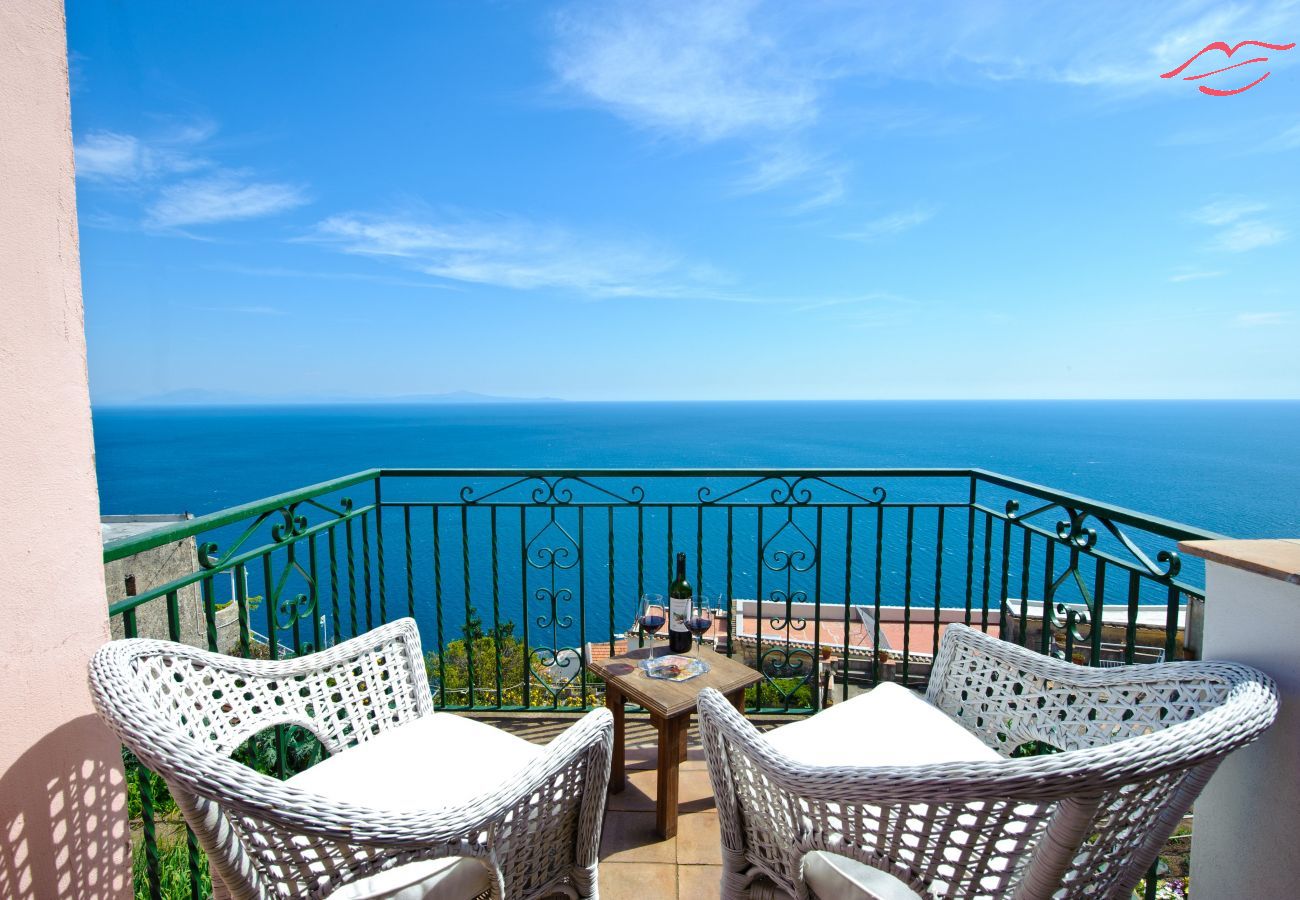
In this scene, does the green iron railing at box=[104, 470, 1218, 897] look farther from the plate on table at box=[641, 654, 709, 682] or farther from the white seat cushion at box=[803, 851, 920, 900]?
the white seat cushion at box=[803, 851, 920, 900]

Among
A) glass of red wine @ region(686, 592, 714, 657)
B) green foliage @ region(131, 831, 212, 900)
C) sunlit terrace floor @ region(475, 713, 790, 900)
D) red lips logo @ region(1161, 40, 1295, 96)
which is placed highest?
red lips logo @ region(1161, 40, 1295, 96)

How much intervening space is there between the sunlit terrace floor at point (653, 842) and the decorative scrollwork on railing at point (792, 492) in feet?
3.56

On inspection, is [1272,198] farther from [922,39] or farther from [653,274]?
[653,274]

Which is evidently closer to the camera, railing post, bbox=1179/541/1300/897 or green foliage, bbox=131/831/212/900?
railing post, bbox=1179/541/1300/897

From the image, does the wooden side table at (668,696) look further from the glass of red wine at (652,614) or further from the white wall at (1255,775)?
the white wall at (1255,775)

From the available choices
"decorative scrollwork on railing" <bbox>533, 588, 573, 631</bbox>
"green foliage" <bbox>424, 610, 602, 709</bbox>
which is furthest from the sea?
"decorative scrollwork on railing" <bbox>533, 588, 573, 631</bbox>

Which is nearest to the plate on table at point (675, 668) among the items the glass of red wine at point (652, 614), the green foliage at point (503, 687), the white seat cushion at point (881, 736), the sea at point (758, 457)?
the glass of red wine at point (652, 614)

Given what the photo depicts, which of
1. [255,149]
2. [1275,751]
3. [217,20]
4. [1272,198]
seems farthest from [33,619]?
[255,149]

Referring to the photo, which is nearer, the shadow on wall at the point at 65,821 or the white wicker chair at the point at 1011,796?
the white wicker chair at the point at 1011,796

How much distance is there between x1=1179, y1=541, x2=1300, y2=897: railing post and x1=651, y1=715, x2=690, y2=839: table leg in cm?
125

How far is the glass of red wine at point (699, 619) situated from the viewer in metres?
2.20

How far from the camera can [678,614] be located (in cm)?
218

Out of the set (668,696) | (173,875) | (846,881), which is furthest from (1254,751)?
(173,875)

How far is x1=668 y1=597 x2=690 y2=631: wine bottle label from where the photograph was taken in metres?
2.18
